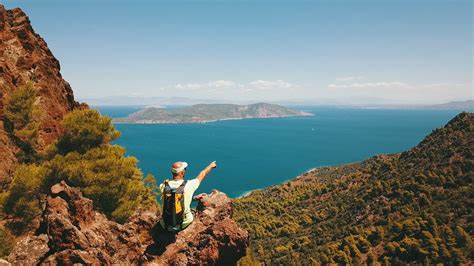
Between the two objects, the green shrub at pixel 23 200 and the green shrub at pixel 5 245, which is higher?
the green shrub at pixel 23 200

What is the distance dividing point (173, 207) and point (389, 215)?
60704 millimetres

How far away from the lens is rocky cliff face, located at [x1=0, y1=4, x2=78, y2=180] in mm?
30891

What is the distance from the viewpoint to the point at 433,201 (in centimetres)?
5753

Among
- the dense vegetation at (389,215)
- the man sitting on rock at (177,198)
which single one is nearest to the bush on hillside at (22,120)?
the man sitting on rock at (177,198)

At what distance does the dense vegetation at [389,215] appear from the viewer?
4878cm

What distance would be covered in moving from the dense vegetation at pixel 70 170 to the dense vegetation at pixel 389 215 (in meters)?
26.5

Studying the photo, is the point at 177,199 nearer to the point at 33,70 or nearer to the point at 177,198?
the point at 177,198

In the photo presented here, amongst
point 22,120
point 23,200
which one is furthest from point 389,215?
point 22,120

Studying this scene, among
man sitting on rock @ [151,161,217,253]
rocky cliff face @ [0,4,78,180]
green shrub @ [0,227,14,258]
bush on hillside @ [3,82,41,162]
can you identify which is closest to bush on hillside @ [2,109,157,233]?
bush on hillside @ [3,82,41,162]

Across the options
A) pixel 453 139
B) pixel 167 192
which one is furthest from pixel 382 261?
pixel 167 192

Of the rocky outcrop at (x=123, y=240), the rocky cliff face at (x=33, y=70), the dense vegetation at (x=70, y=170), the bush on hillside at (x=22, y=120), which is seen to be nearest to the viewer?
the rocky outcrop at (x=123, y=240)

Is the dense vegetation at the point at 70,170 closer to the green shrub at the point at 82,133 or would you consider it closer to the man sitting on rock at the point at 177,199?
the green shrub at the point at 82,133

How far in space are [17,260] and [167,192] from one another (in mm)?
5124

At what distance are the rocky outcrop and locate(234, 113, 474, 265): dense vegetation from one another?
36.1m
